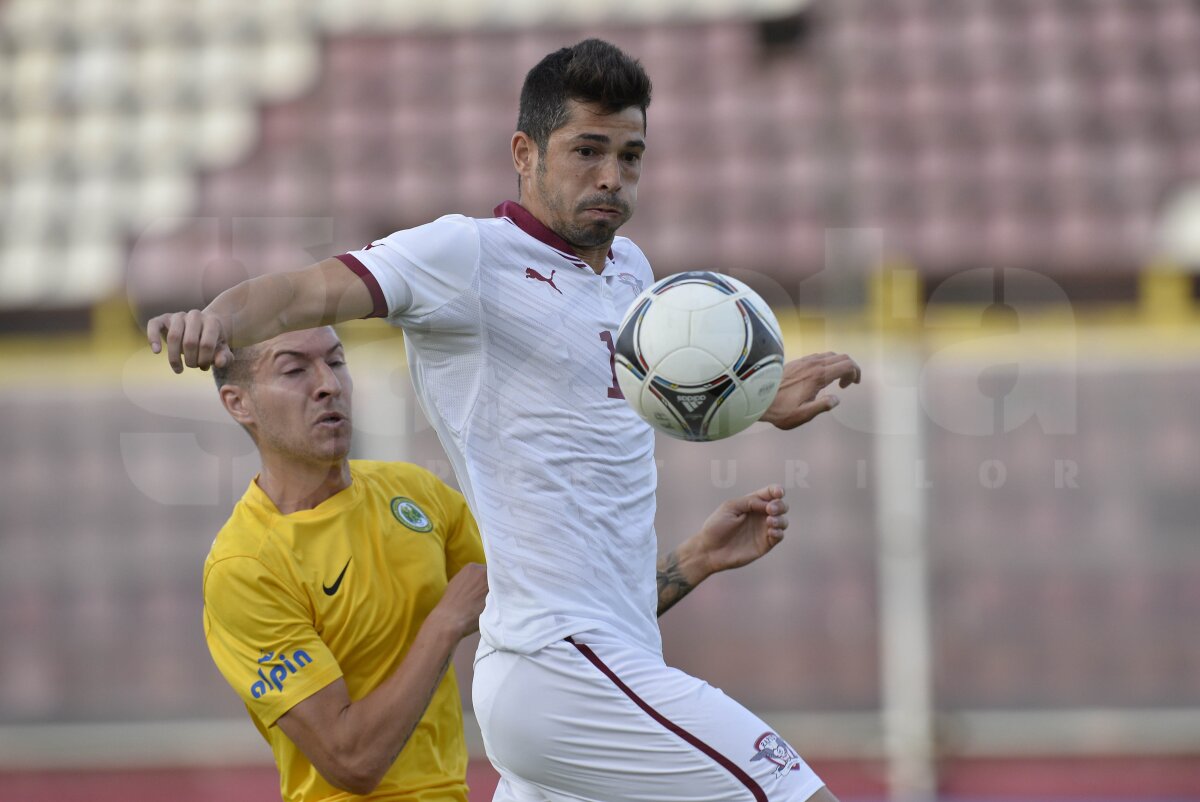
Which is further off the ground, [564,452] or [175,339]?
[175,339]

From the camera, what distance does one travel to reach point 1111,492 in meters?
7.59

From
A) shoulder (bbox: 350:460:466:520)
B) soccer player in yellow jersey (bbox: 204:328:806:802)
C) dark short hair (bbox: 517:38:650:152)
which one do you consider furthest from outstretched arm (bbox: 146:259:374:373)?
shoulder (bbox: 350:460:466:520)

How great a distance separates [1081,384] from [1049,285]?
70 cm

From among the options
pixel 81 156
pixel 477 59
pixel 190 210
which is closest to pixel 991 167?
pixel 477 59

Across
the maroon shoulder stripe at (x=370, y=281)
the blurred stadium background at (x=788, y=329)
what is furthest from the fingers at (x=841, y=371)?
the blurred stadium background at (x=788, y=329)

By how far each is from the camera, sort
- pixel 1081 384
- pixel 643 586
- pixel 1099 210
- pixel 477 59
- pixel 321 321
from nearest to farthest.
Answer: pixel 321 321, pixel 643 586, pixel 1081 384, pixel 1099 210, pixel 477 59

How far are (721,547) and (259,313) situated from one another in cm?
143

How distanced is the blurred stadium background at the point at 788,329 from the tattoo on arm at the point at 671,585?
372 cm

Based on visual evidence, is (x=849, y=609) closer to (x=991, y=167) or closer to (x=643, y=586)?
(x=991, y=167)

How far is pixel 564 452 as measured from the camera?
2.96m

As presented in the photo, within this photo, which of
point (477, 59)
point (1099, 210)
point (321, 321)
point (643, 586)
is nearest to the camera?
point (321, 321)

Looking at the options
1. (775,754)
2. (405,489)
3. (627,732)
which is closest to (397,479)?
(405,489)

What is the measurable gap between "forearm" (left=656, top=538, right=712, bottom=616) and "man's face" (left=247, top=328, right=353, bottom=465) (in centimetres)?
83

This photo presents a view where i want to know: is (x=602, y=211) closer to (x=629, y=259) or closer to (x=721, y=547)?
(x=629, y=259)
